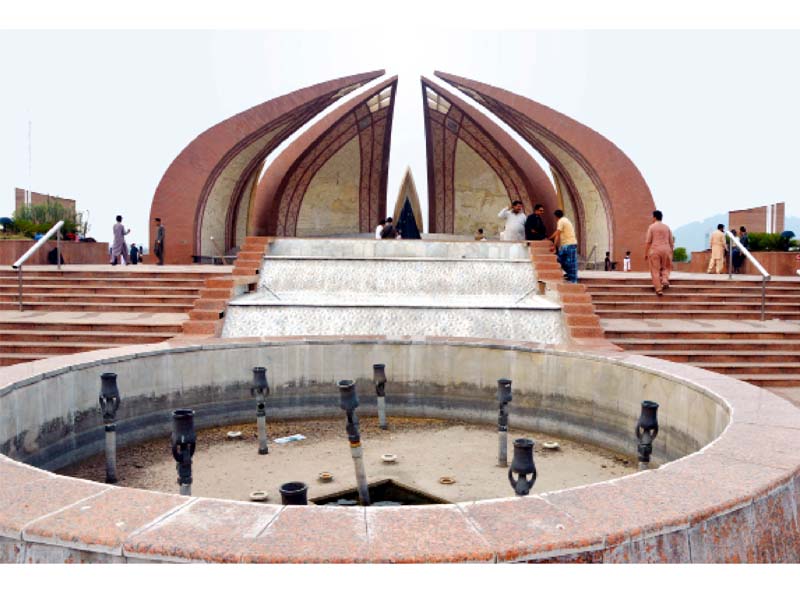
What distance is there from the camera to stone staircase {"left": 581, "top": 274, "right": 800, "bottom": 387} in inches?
258

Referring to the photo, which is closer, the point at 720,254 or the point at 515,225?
the point at 515,225

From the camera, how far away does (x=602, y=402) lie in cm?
485

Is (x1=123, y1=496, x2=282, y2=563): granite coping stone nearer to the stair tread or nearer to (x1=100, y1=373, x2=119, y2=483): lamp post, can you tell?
(x1=100, y1=373, x2=119, y2=483): lamp post

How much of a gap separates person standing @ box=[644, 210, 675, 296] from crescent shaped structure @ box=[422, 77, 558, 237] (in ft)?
43.2

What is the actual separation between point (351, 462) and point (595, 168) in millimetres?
14944

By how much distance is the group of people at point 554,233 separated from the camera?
8.49 m

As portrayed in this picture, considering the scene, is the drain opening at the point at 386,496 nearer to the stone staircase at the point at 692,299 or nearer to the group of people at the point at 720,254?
the stone staircase at the point at 692,299

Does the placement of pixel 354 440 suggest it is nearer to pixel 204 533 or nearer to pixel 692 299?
pixel 204 533

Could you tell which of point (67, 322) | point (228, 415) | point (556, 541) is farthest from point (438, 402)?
point (67, 322)

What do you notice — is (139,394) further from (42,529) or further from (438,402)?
(42,529)

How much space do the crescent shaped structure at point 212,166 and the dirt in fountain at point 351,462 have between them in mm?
13063

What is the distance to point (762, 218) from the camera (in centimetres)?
1944

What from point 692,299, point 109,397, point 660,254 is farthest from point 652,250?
point 109,397

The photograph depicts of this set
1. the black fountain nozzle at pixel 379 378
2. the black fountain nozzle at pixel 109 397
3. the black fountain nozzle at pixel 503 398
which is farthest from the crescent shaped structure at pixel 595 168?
the black fountain nozzle at pixel 109 397
